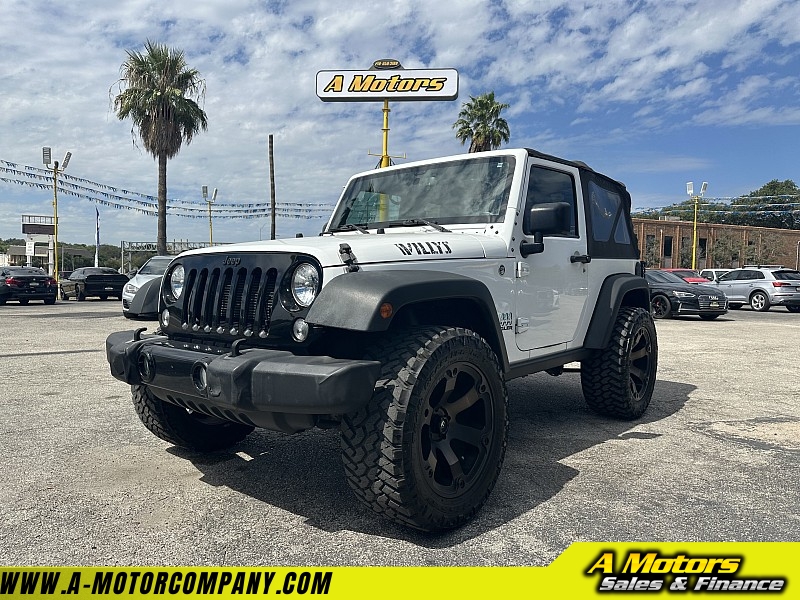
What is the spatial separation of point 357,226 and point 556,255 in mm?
1370

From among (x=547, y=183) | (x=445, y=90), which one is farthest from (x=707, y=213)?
(x=547, y=183)

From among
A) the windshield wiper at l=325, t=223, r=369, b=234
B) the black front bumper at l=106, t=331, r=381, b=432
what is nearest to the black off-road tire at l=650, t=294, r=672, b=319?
the windshield wiper at l=325, t=223, r=369, b=234

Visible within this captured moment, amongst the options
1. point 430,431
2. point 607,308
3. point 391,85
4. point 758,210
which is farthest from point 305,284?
point 758,210

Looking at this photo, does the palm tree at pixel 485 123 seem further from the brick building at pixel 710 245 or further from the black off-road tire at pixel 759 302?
the brick building at pixel 710 245

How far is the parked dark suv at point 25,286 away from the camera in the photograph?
20.4 meters

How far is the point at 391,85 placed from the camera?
2139 centimetres

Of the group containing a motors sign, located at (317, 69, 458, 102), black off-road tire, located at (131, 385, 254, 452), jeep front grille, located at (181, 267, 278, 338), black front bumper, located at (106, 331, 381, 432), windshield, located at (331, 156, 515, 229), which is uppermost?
a motors sign, located at (317, 69, 458, 102)

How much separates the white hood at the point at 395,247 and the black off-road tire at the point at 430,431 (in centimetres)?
43

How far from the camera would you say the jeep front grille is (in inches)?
114

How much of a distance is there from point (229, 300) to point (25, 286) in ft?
68.8

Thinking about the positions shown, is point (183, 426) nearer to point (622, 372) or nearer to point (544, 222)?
point (544, 222)

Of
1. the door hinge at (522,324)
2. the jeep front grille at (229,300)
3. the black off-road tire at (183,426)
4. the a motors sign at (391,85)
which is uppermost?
the a motors sign at (391,85)

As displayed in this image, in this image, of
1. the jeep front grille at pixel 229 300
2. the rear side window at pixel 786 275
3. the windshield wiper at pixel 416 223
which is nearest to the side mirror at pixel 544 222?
the windshield wiper at pixel 416 223

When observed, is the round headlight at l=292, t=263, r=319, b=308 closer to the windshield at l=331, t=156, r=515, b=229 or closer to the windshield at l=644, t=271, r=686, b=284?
the windshield at l=331, t=156, r=515, b=229
